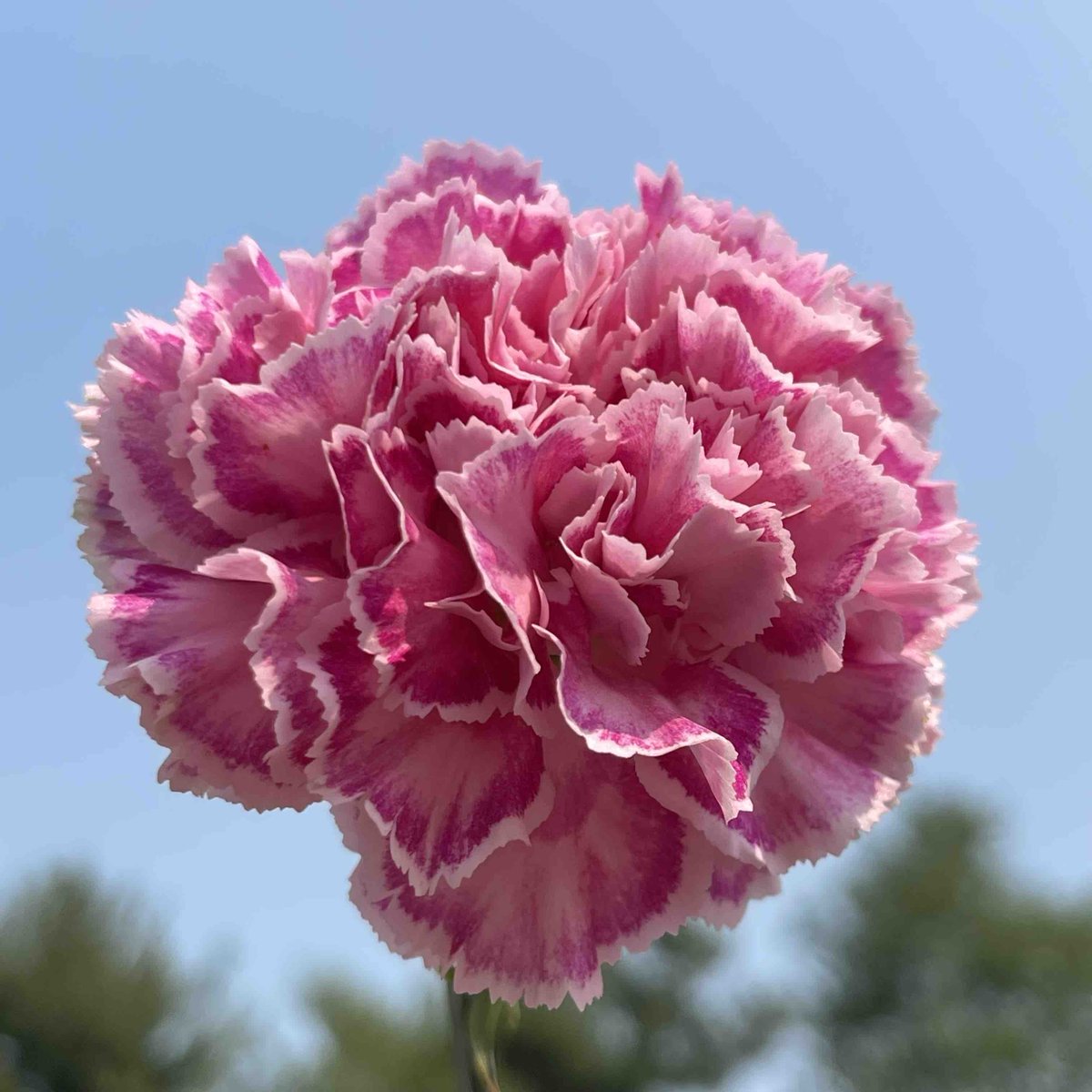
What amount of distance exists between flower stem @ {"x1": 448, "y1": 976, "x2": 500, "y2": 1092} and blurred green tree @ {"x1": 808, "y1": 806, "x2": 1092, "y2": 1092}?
13.7 meters

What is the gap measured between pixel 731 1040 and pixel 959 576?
15.1m

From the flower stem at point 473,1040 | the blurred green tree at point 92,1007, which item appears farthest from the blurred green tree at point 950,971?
the flower stem at point 473,1040

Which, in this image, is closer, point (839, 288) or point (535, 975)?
point (535, 975)

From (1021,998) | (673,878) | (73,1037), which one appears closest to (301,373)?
(673,878)

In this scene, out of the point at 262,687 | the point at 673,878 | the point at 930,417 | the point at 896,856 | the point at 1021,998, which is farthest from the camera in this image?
the point at 896,856

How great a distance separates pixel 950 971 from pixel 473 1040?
15842 millimetres

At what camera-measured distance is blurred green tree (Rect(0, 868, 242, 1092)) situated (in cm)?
1281

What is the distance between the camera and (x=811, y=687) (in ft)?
3.28

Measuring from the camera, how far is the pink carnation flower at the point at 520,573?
82 centimetres

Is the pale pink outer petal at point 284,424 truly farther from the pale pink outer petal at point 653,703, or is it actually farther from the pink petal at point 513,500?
the pale pink outer petal at point 653,703

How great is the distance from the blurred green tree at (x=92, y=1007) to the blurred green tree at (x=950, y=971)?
27.2 feet

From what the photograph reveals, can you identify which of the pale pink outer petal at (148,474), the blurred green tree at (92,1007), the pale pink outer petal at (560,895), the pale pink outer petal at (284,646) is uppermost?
the pale pink outer petal at (148,474)

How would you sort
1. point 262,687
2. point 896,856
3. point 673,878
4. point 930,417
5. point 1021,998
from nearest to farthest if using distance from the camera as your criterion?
point 262,687
point 673,878
point 930,417
point 1021,998
point 896,856

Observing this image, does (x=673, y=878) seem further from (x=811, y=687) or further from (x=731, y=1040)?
(x=731, y=1040)
